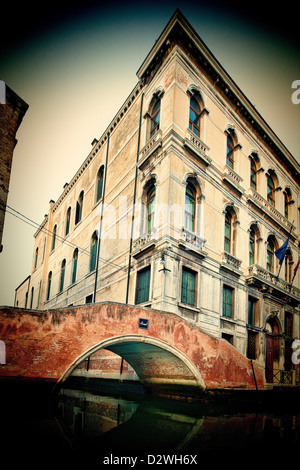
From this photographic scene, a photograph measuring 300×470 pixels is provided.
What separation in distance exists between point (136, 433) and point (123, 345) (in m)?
4.03

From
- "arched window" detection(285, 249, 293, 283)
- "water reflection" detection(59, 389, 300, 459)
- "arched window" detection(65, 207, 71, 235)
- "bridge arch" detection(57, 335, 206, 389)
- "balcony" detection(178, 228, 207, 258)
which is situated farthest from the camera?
"arched window" detection(65, 207, 71, 235)

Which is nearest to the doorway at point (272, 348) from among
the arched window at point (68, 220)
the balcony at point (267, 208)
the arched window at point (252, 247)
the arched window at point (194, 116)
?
the arched window at point (252, 247)

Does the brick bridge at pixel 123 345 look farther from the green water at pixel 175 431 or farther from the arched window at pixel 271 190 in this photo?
the arched window at pixel 271 190

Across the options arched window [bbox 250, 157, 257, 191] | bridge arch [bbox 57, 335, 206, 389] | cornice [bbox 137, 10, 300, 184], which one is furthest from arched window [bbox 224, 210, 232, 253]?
bridge arch [bbox 57, 335, 206, 389]

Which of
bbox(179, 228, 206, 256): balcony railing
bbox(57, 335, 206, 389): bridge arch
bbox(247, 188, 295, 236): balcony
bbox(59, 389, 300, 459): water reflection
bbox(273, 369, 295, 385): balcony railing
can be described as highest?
bbox(247, 188, 295, 236): balcony

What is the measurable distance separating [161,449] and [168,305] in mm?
6311

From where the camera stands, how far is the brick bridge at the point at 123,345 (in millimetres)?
7191

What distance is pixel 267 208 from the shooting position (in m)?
17.9

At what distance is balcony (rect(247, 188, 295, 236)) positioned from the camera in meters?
16.7

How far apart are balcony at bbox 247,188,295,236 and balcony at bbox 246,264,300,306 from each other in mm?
3350

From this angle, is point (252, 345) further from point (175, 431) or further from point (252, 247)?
point (175, 431)

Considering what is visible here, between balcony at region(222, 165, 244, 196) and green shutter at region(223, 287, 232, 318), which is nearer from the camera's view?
green shutter at region(223, 287, 232, 318)

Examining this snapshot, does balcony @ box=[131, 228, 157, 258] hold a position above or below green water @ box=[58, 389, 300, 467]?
above

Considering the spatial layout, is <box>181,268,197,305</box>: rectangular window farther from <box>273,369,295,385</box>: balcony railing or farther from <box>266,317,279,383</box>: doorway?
Result: <box>273,369,295,385</box>: balcony railing
